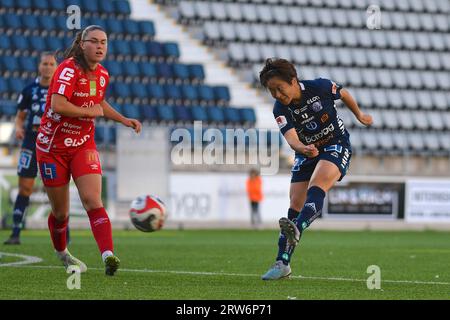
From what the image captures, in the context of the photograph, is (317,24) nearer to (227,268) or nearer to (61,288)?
(227,268)

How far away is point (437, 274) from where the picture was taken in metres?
10.5

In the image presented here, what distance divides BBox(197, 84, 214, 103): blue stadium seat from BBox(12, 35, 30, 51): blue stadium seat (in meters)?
5.11

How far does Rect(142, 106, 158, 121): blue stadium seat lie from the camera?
28641mm

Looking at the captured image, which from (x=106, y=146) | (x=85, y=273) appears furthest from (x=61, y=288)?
(x=106, y=146)

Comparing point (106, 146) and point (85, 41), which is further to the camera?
point (106, 146)

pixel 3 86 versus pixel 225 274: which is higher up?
pixel 3 86

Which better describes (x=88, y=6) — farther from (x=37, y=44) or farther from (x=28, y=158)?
(x=28, y=158)

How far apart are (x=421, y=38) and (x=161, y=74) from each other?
34.2 ft

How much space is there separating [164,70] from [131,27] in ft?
5.53

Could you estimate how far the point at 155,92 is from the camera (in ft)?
97.0

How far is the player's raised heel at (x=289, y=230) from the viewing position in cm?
879

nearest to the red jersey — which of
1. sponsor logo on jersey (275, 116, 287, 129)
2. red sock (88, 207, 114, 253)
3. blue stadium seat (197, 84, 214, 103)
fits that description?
red sock (88, 207, 114, 253)

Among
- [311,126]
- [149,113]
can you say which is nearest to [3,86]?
[149,113]

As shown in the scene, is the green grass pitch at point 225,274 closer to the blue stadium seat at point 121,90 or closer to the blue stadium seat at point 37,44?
the blue stadium seat at point 121,90
